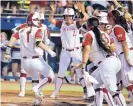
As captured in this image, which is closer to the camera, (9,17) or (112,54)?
(112,54)

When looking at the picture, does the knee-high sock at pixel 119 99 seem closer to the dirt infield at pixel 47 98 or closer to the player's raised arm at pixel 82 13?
the dirt infield at pixel 47 98

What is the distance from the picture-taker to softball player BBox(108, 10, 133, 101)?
9.34 m

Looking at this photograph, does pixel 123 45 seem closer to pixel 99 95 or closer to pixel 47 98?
pixel 99 95

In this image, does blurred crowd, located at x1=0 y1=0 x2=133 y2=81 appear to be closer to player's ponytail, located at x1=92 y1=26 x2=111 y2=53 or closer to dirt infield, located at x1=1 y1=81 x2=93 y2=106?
dirt infield, located at x1=1 y1=81 x2=93 y2=106

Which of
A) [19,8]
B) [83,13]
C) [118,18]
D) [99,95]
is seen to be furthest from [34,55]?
[19,8]

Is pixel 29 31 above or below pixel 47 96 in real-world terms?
above

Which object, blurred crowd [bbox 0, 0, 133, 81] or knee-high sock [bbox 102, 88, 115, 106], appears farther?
blurred crowd [bbox 0, 0, 133, 81]

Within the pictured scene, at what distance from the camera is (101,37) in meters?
9.26

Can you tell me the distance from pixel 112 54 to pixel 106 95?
84 centimetres

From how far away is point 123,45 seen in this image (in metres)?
9.34

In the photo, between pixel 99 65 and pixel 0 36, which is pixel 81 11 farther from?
pixel 0 36

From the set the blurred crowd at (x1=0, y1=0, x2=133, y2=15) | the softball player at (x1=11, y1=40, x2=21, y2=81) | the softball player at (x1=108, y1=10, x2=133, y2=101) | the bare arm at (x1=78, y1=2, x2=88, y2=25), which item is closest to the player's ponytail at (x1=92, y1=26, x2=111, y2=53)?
the softball player at (x1=108, y1=10, x2=133, y2=101)

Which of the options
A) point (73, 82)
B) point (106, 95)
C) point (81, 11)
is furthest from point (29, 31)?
point (73, 82)

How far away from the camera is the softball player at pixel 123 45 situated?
368 inches
